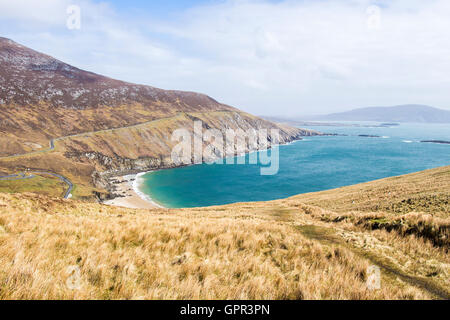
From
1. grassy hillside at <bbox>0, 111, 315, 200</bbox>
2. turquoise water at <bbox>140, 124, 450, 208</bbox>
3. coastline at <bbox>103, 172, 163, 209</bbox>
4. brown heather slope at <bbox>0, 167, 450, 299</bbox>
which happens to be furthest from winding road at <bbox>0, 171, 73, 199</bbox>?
brown heather slope at <bbox>0, 167, 450, 299</bbox>

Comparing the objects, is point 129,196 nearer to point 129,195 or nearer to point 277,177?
point 129,195

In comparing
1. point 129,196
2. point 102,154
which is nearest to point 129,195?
point 129,196

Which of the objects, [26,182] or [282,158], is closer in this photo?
[26,182]

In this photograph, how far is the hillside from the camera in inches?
3017

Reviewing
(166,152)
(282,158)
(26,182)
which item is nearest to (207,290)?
(26,182)

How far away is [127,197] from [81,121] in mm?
76178

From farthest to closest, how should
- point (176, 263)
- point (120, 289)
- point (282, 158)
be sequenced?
point (282, 158), point (176, 263), point (120, 289)

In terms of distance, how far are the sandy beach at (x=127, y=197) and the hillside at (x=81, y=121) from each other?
4558mm

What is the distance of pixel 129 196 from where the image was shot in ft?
231

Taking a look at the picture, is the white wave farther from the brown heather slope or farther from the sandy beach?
the brown heather slope
